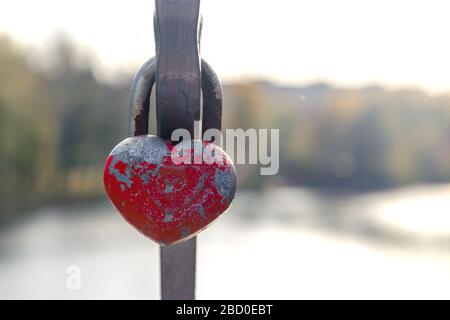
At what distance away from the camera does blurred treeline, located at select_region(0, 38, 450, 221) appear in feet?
46.7

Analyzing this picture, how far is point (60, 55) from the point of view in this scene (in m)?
15.8

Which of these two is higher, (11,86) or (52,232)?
(11,86)

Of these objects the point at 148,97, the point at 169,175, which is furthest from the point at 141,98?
the point at 169,175

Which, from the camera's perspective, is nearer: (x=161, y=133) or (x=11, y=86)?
(x=161, y=133)

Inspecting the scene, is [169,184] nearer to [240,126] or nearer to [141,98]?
[141,98]

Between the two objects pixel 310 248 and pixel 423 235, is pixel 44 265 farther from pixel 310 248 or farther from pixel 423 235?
pixel 423 235

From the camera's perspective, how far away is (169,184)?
661mm

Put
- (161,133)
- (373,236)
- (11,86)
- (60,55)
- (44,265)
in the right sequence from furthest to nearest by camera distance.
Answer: (60,55) < (11,86) < (373,236) < (44,265) < (161,133)

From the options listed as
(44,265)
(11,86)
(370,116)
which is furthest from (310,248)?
(370,116)

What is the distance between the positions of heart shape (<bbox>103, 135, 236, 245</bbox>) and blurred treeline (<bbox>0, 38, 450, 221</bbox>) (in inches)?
502

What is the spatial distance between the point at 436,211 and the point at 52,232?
9.05 m

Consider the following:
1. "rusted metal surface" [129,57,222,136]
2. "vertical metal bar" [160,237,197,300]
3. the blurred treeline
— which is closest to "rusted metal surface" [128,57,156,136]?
"rusted metal surface" [129,57,222,136]

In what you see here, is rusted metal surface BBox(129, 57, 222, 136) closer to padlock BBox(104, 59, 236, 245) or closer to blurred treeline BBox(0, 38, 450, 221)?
padlock BBox(104, 59, 236, 245)

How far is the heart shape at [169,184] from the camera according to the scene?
2.17 feet
